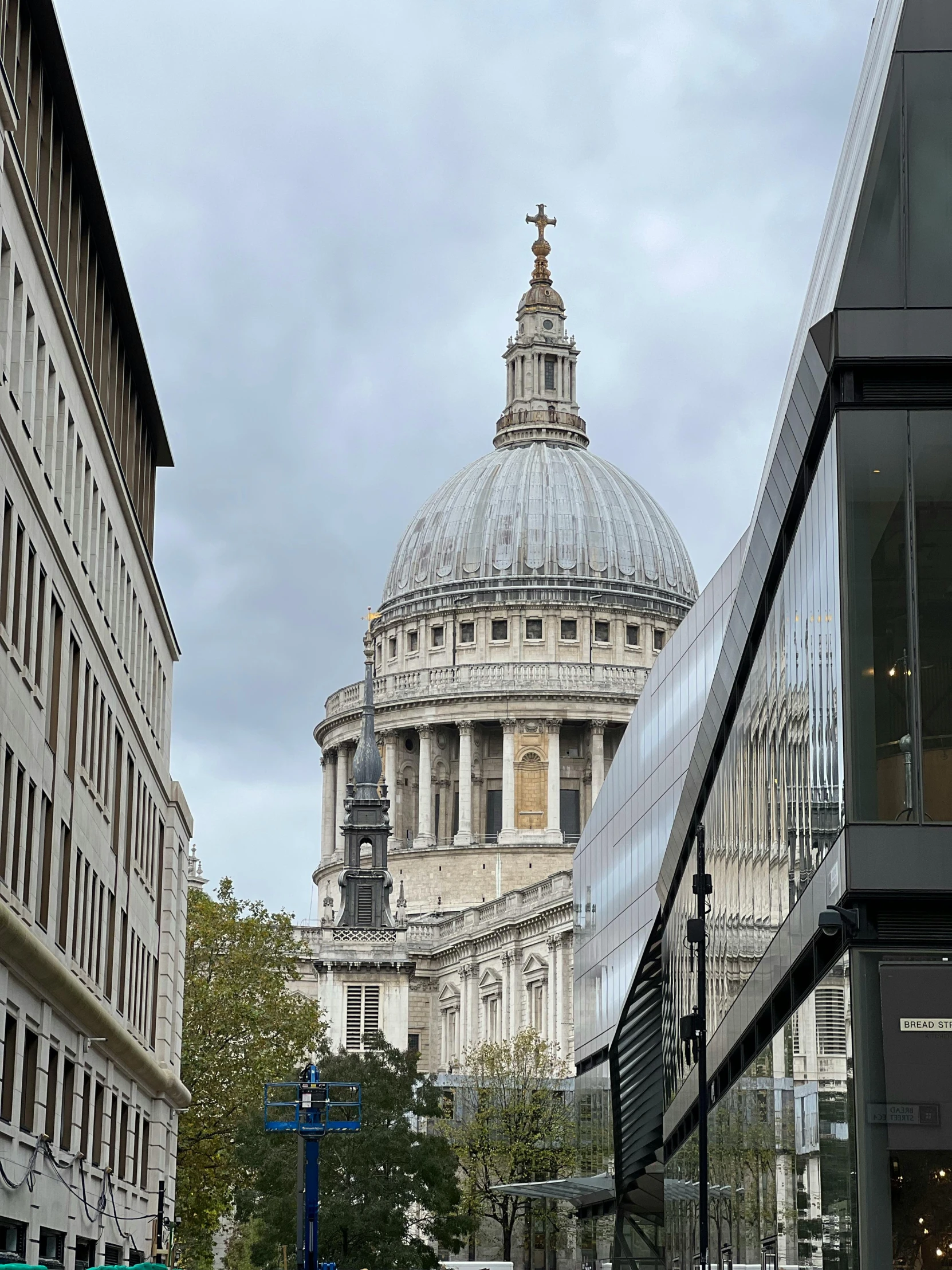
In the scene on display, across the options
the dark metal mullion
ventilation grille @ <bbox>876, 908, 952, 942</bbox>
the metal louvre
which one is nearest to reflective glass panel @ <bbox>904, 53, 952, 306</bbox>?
the dark metal mullion

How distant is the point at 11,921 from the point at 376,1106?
147ft

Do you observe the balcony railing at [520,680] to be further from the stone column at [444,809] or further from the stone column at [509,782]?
the stone column at [444,809]

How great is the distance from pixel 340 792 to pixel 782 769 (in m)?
140

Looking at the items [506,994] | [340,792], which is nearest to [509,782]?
[340,792]

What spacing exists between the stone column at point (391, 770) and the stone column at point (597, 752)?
14.2m

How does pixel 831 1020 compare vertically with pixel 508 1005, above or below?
below

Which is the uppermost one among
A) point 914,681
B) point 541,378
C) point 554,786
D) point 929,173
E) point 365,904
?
point 541,378

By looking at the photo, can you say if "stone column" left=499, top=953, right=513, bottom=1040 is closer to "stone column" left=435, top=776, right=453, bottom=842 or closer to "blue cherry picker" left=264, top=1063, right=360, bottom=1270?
"stone column" left=435, top=776, right=453, bottom=842

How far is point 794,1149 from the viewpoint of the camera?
26781 mm

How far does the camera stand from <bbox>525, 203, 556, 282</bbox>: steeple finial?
17462 centimetres

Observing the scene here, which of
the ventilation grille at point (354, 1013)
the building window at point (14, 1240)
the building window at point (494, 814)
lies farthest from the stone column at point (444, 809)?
the building window at point (14, 1240)

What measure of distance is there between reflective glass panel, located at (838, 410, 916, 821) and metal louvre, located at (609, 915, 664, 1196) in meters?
30.3

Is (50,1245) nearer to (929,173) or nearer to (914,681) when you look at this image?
(914,681)

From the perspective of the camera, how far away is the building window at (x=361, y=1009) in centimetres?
13325
